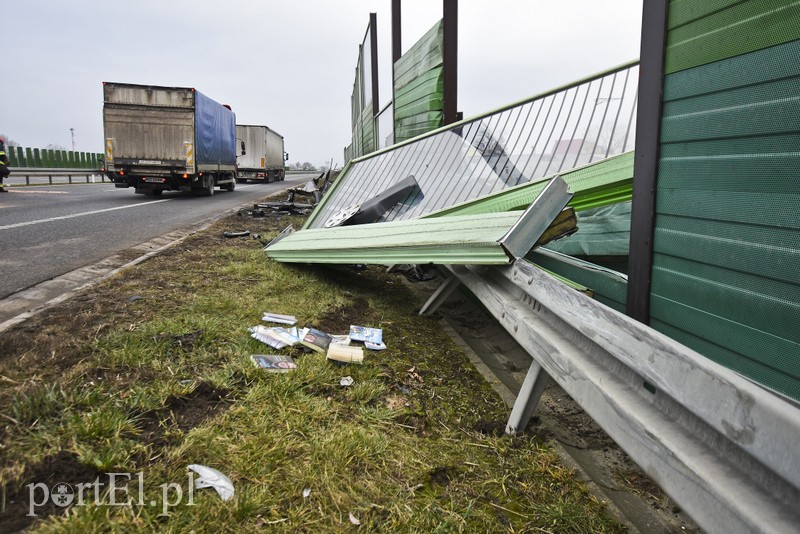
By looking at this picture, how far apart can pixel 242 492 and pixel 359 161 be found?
6249mm

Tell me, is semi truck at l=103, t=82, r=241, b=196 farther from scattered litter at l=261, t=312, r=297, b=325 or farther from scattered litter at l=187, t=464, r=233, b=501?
scattered litter at l=187, t=464, r=233, b=501

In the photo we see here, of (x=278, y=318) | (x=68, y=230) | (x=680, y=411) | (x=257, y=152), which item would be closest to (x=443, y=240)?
(x=278, y=318)

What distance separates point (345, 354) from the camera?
9.07 ft

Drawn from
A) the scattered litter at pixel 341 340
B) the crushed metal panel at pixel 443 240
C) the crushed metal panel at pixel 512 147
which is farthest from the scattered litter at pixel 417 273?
the scattered litter at pixel 341 340

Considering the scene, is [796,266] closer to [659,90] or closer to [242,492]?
[659,90]

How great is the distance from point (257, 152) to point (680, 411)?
28.1 metres

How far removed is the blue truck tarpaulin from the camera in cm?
1451

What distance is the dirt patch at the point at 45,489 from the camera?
4.76 feet

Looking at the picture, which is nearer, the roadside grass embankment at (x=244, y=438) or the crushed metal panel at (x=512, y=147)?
the roadside grass embankment at (x=244, y=438)

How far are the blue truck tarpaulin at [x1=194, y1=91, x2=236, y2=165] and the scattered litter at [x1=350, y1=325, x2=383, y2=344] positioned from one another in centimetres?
1310

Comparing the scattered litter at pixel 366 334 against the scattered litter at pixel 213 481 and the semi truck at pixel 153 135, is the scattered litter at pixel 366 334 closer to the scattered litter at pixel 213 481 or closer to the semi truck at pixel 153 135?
the scattered litter at pixel 213 481

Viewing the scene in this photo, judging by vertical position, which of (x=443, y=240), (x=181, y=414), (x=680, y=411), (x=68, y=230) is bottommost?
(x=181, y=414)

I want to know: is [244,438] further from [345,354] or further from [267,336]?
[267,336]

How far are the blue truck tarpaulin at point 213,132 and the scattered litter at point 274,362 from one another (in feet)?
44.5
